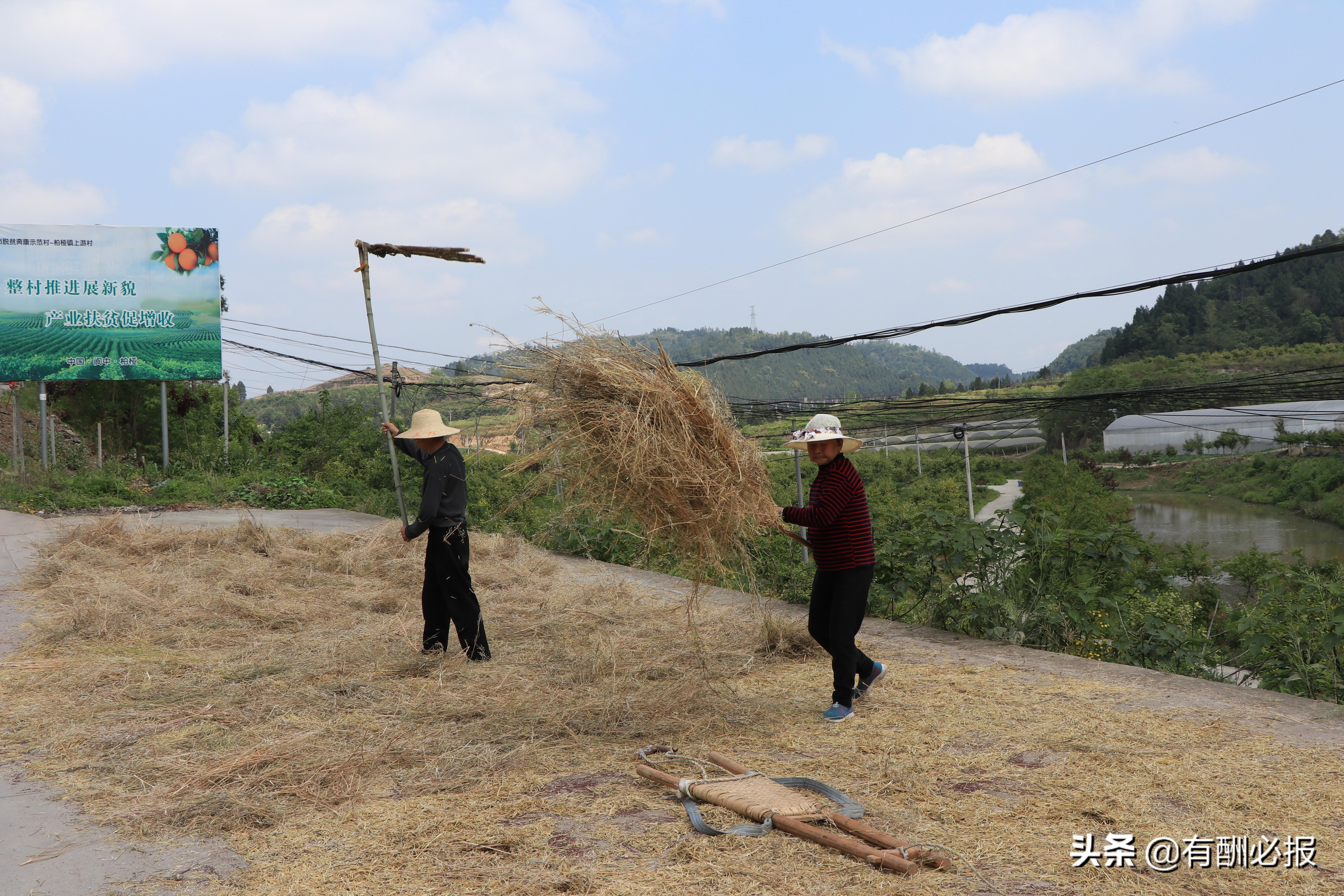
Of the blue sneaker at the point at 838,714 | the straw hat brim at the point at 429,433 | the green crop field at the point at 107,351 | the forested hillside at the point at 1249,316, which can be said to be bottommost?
the blue sneaker at the point at 838,714

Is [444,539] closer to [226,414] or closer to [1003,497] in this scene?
[226,414]

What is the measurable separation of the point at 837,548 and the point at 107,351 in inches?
842

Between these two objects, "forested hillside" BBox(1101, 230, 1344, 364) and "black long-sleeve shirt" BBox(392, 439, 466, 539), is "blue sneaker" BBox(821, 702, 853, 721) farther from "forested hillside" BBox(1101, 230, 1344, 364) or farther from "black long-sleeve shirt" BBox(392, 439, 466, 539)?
"forested hillside" BBox(1101, 230, 1344, 364)

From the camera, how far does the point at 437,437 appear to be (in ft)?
19.6

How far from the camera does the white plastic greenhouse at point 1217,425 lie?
4281cm

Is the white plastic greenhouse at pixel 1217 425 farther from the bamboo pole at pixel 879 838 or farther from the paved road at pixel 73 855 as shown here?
the paved road at pixel 73 855

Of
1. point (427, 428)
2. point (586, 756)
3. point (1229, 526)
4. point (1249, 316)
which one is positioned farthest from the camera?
point (1249, 316)

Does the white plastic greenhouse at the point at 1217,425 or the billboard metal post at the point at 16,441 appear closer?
the billboard metal post at the point at 16,441

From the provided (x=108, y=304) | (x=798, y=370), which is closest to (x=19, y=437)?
(x=108, y=304)

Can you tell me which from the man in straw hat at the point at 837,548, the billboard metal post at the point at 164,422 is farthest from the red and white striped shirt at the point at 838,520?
the billboard metal post at the point at 164,422

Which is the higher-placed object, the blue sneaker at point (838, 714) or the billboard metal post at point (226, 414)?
the billboard metal post at point (226, 414)

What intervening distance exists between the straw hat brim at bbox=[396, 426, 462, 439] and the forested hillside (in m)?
59.3

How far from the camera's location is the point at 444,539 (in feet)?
18.9

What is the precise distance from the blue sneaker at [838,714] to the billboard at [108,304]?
66.9 ft
